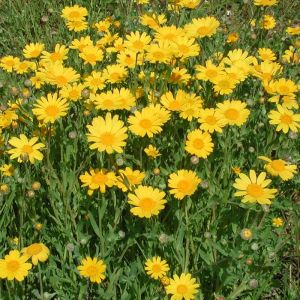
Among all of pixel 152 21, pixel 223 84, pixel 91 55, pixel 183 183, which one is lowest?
pixel 183 183

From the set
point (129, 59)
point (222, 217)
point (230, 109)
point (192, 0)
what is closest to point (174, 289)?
point (222, 217)

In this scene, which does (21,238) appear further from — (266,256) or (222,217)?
(266,256)

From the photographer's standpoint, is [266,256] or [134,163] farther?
[134,163]

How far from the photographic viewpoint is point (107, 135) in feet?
8.57

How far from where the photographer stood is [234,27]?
4.77 metres

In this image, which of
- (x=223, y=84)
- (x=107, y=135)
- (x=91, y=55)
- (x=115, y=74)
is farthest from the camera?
(x=91, y=55)

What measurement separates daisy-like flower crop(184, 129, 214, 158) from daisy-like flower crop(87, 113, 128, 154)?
36cm

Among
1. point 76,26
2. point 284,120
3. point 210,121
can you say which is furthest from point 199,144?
point 76,26

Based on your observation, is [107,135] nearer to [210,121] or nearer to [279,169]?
[210,121]

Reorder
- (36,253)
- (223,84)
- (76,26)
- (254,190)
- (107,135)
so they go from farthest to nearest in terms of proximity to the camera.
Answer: (76,26) → (223,84) → (107,135) → (254,190) → (36,253)

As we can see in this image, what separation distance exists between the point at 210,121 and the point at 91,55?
109 centimetres

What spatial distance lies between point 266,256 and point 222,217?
12.0 inches

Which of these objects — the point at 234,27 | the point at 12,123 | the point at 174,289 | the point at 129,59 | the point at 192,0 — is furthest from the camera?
the point at 234,27

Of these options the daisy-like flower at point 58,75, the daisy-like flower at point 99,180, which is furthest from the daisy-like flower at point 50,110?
the daisy-like flower at point 99,180
